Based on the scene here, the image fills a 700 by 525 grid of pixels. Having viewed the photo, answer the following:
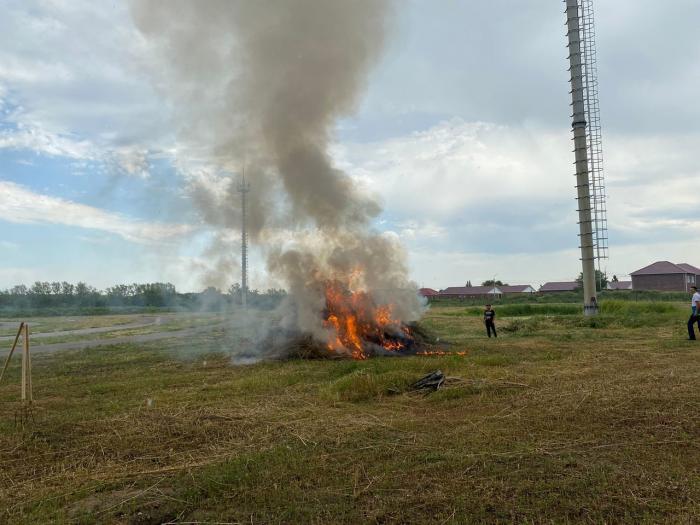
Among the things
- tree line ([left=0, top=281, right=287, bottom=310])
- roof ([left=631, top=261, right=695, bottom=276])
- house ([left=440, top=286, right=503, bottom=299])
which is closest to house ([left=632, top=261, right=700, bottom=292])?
roof ([left=631, top=261, right=695, bottom=276])

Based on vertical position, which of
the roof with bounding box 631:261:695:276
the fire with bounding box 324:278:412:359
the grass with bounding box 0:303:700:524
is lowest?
the grass with bounding box 0:303:700:524

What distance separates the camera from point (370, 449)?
640 centimetres

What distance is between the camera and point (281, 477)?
5578mm

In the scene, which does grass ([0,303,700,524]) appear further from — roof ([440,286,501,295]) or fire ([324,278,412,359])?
roof ([440,286,501,295])

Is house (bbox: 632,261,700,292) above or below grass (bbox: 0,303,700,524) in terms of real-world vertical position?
above

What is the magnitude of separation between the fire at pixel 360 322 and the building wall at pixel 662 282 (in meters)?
73.3

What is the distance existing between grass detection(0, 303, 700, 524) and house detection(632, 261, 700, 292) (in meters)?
76.4

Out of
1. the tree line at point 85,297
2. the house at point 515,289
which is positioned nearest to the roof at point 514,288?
the house at point 515,289

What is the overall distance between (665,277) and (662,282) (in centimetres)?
93

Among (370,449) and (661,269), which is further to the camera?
(661,269)

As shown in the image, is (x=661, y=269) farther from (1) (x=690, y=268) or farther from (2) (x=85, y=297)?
(2) (x=85, y=297)

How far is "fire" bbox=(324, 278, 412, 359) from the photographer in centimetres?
1794

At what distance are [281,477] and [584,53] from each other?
34.9m

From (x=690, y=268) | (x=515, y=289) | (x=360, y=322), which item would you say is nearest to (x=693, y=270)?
(x=690, y=268)
